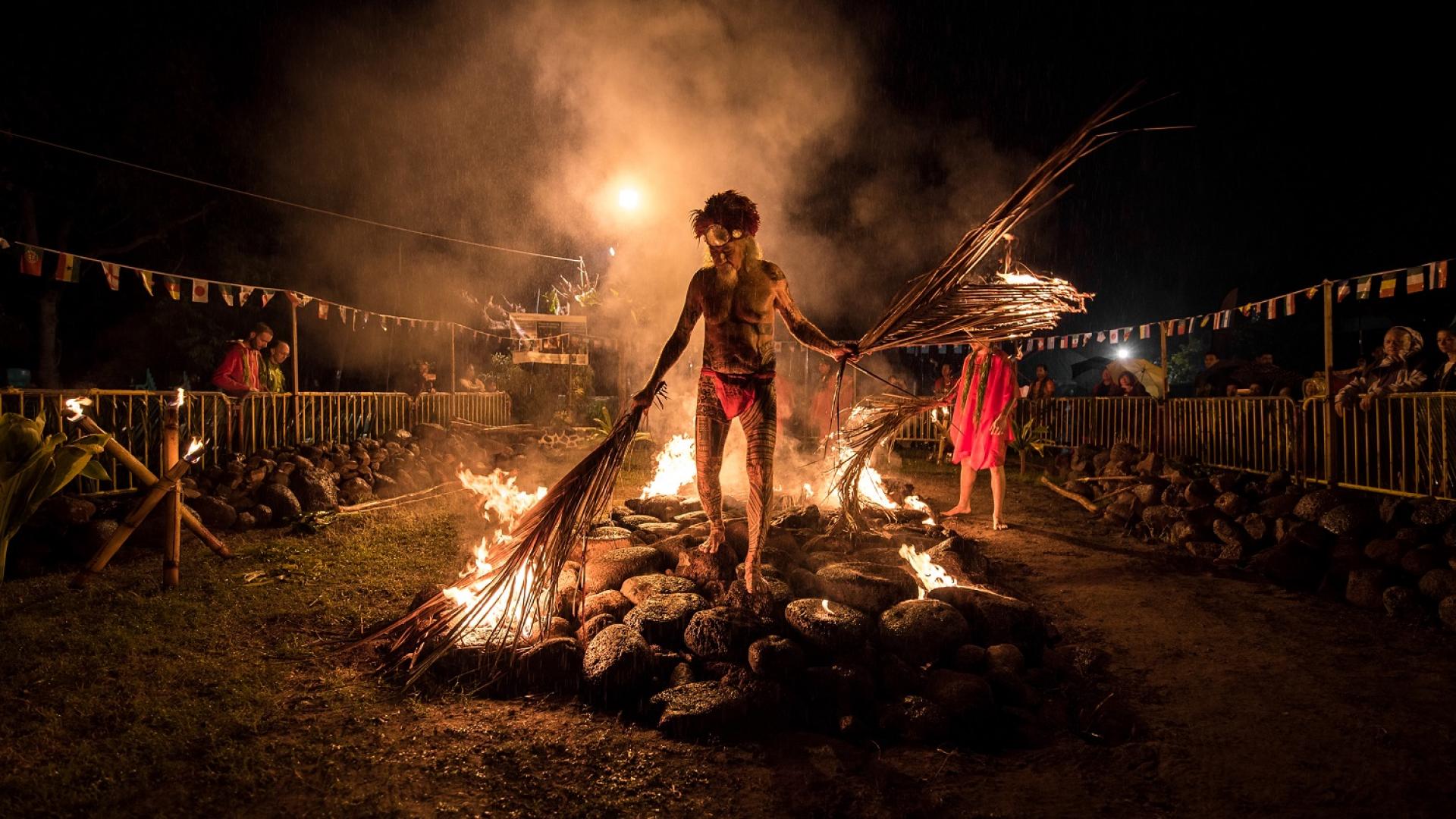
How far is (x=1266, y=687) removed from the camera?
3459mm

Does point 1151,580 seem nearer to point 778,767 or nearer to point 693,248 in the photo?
point 778,767

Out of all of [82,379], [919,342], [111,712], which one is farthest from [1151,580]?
[82,379]

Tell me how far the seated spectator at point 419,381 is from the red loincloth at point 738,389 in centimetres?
1035

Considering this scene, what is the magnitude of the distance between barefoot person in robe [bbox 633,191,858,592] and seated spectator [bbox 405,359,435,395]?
33.6ft

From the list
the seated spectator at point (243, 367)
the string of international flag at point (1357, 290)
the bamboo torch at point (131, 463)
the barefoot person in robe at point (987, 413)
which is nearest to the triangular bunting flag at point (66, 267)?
the seated spectator at point (243, 367)

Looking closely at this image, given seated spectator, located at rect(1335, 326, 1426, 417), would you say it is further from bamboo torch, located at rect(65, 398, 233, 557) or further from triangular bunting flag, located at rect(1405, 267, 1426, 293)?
bamboo torch, located at rect(65, 398, 233, 557)

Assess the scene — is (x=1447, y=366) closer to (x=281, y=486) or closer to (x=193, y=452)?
(x=193, y=452)

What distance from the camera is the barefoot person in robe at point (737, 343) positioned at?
435cm

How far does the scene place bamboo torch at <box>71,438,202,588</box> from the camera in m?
4.86

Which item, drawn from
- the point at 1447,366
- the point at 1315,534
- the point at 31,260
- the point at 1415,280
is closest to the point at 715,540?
the point at 1315,534

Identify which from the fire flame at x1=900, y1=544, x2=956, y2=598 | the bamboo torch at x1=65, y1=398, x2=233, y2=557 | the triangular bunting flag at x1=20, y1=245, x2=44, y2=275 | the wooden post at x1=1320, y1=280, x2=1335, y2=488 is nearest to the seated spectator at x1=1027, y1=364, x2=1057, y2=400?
the wooden post at x1=1320, y1=280, x2=1335, y2=488

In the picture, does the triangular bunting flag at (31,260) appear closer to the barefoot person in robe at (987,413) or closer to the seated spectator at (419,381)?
the seated spectator at (419,381)

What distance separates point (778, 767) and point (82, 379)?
25260 millimetres

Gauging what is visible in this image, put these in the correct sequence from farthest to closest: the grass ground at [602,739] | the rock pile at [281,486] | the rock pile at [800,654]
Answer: the rock pile at [281,486]
the rock pile at [800,654]
the grass ground at [602,739]
